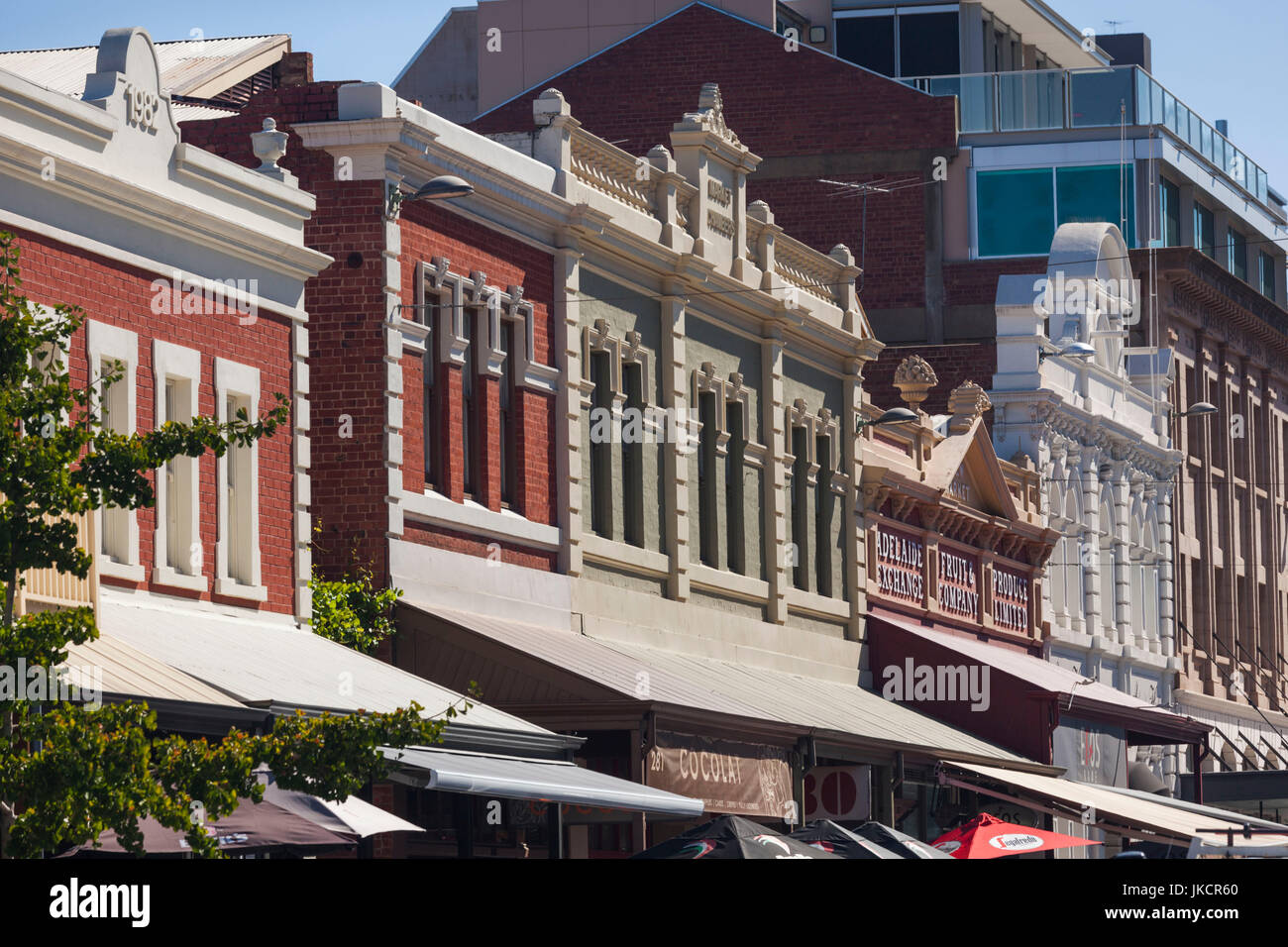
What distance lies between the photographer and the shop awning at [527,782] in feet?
60.4

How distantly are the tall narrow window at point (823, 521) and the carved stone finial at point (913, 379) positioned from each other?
3702 mm

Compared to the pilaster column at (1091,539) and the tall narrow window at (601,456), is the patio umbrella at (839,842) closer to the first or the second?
the tall narrow window at (601,456)

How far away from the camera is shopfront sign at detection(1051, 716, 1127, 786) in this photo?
36469mm

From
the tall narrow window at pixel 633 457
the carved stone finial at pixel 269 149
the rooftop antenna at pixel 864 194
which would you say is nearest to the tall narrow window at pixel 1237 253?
the rooftop antenna at pixel 864 194

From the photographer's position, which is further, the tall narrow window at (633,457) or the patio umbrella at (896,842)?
the tall narrow window at (633,457)

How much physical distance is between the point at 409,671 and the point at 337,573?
1.15 meters

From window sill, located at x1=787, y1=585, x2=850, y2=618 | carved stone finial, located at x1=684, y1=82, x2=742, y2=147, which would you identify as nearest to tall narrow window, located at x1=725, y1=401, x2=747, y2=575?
window sill, located at x1=787, y1=585, x2=850, y2=618

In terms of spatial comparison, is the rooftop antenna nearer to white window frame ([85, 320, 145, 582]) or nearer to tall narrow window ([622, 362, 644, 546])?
tall narrow window ([622, 362, 644, 546])

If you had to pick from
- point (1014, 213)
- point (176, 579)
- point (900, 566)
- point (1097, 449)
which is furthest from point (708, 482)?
point (1014, 213)

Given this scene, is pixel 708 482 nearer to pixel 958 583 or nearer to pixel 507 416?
pixel 507 416

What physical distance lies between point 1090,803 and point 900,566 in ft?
23.6

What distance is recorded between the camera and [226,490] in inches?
833
